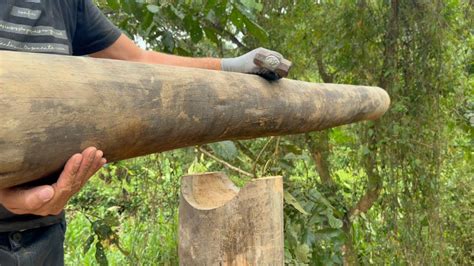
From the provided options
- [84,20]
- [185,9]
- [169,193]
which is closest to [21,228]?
[84,20]

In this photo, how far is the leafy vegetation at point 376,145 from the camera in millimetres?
2752

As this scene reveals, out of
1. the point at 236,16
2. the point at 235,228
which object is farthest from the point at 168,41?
the point at 235,228

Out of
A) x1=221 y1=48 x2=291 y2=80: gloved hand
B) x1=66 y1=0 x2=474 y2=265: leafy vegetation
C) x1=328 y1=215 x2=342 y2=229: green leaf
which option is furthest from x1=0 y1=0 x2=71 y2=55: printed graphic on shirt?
x1=66 y1=0 x2=474 y2=265: leafy vegetation

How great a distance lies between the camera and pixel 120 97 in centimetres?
85

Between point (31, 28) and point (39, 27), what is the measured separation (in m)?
0.03

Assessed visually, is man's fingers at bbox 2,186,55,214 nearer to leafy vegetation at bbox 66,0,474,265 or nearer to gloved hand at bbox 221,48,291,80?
gloved hand at bbox 221,48,291,80

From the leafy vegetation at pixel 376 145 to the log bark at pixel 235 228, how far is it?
4.68 ft

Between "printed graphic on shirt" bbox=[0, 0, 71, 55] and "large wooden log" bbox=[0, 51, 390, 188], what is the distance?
0.35 metres

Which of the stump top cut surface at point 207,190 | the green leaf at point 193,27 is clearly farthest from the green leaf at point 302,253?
the green leaf at point 193,27

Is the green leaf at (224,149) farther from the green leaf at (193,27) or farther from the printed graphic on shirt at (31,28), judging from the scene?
the printed graphic on shirt at (31,28)

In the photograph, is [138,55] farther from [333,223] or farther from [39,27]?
[333,223]

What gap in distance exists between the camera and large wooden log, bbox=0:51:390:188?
0.72m

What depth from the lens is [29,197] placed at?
2.80ft

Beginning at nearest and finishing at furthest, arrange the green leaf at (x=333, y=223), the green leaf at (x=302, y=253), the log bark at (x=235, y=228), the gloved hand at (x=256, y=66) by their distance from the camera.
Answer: the log bark at (x=235, y=228), the gloved hand at (x=256, y=66), the green leaf at (x=302, y=253), the green leaf at (x=333, y=223)
